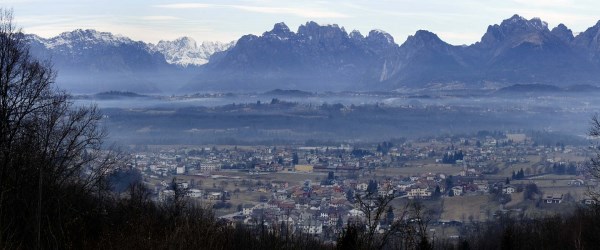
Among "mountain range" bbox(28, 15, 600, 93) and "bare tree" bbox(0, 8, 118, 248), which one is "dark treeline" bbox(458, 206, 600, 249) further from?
"mountain range" bbox(28, 15, 600, 93)

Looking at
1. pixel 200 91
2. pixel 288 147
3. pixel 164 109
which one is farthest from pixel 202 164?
pixel 200 91

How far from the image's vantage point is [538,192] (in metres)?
56.0

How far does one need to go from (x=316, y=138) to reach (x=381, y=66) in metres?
94.7

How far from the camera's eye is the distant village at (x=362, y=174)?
4847 centimetres

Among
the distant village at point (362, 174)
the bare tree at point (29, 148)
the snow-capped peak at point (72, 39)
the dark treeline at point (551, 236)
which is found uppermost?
the snow-capped peak at point (72, 39)

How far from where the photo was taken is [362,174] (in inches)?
2697

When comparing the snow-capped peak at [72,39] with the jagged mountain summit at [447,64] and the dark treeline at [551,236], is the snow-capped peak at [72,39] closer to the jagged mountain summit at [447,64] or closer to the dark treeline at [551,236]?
the jagged mountain summit at [447,64]

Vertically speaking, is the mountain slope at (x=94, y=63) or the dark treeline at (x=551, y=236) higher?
the mountain slope at (x=94, y=63)

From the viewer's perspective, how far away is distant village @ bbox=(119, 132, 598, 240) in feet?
159

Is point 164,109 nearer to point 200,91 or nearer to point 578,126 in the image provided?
point 578,126

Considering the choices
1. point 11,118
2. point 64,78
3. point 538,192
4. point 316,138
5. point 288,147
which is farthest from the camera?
point 64,78

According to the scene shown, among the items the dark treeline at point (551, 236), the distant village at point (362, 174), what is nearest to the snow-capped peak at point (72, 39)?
the distant village at point (362, 174)

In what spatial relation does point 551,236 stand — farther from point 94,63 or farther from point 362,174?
point 94,63

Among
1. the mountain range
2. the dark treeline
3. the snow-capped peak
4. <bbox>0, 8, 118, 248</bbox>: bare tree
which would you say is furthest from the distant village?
the snow-capped peak
